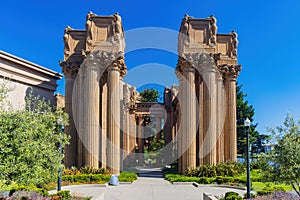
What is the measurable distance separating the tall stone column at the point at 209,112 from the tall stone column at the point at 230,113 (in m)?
3.07

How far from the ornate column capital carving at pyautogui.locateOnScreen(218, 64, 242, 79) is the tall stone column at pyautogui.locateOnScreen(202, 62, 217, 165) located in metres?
3.05

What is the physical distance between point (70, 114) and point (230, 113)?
14140 mm

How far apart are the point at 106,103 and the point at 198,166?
9.18 m

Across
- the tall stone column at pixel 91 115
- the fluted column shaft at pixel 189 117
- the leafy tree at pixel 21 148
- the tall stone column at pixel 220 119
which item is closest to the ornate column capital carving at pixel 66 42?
the tall stone column at pixel 91 115

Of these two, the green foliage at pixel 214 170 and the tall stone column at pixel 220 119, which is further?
the tall stone column at pixel 220 119

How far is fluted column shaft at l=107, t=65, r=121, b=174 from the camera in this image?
21422mm

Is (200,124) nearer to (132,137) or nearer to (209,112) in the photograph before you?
(209,112)

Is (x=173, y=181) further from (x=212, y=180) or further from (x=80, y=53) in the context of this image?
(x=80, y=53)

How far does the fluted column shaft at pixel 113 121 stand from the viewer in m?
21.4

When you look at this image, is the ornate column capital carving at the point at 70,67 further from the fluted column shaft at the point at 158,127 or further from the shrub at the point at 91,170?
the fluted column shaft at the point at 158,127

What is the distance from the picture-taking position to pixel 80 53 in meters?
23.7

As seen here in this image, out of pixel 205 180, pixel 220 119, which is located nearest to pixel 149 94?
pixel 220 119

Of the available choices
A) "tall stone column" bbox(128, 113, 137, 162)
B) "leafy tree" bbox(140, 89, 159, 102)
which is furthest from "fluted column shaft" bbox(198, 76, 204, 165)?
"leafy tree" bbox(140, 89, 159, 102)

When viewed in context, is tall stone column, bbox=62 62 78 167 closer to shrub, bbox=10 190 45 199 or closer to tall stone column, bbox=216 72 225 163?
shrub, bbox=10 190 45 199
